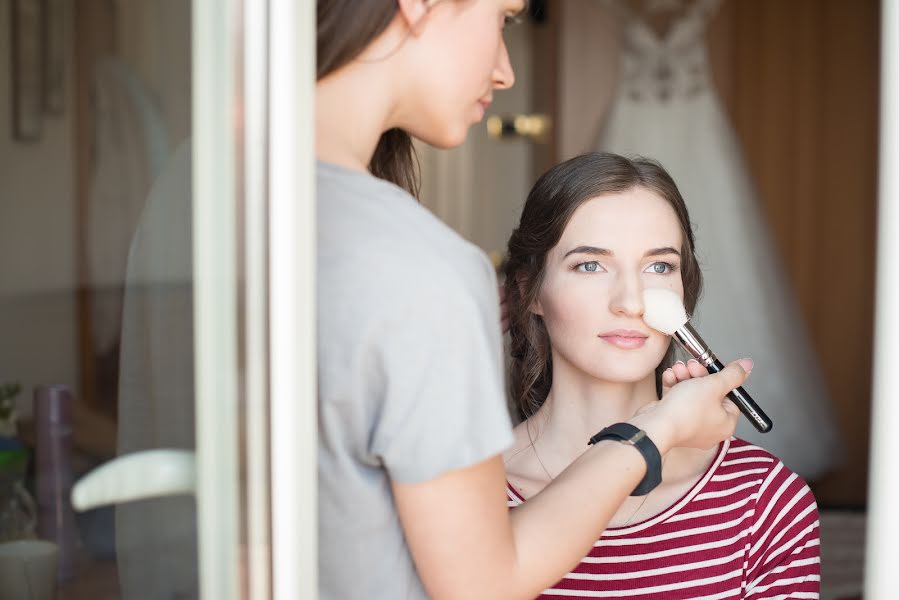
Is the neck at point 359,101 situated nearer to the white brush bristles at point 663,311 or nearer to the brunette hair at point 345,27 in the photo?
the brunette hair at point 345,27

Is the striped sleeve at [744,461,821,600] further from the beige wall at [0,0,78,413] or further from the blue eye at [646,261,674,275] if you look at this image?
the beige wall at [0,0,78,413]

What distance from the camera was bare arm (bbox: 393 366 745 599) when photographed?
2.61 feet

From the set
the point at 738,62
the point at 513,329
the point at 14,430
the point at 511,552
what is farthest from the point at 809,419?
the point at 14,430

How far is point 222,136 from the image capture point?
770 millimetres

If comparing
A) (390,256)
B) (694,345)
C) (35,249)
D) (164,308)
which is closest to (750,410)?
(694,345)

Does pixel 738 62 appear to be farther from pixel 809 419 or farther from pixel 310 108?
pixel 310 108

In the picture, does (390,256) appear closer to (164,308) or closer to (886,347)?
(164,308)

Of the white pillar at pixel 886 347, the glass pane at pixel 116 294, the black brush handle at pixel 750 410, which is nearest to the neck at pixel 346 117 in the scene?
the glass pane at pixel 116 294

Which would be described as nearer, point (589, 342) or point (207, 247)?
point (207, 247)

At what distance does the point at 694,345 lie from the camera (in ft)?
4.03

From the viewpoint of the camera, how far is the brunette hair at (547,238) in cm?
140

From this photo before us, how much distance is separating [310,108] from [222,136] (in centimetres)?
7

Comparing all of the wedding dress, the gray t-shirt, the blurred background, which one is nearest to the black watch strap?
the gray t-shirt

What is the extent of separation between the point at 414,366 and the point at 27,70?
1.13 feet
